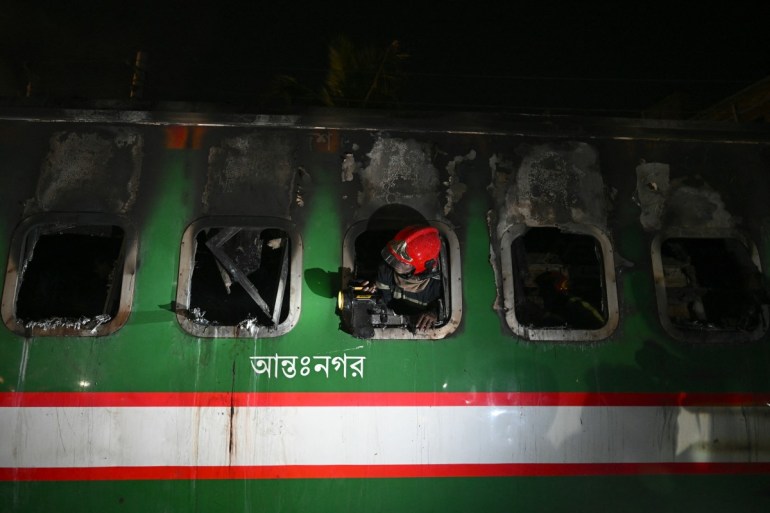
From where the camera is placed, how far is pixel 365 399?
2.94 m

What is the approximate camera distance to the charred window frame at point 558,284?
3.10 meters

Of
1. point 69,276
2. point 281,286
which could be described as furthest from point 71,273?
point 281,286

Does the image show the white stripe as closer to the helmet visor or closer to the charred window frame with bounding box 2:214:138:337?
the charred window frame with bounding box 2:214:138:337

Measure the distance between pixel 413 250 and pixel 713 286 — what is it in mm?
2587

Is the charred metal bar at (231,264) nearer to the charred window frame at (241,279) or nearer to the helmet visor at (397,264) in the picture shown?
the charred window frame at (241,279)

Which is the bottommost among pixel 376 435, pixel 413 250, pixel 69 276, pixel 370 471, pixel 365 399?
pixel 370 471

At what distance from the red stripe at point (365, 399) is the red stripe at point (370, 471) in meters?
0.35

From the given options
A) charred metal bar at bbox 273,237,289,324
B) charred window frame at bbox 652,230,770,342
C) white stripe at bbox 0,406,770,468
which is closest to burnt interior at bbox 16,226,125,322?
white stripe at bbox 0,406,770,468

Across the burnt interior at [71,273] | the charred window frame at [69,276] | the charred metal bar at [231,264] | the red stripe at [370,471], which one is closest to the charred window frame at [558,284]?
the red stripe at [370,471]

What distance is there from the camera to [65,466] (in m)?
2.83

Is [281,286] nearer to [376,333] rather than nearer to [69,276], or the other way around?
[376,333]

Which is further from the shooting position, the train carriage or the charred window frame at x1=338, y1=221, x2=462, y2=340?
the charred window frame at x1=338, y1=221, x2=462, y2=340

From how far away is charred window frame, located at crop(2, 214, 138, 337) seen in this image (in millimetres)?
2926

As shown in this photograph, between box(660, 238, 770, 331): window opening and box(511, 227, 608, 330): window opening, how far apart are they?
1.60ft
